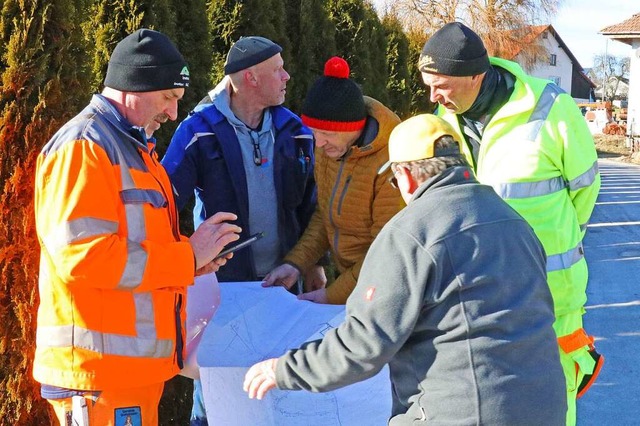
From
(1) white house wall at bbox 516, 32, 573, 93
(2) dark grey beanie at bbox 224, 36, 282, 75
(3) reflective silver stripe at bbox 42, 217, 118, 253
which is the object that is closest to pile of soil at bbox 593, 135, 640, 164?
(1) white house wall at bbox 516, 32, 573, 93

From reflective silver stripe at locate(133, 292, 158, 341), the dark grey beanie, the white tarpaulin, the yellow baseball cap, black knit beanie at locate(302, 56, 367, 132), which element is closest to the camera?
the yellow baseball cap

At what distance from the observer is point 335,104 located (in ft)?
11.2

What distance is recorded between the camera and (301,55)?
742 centimetres

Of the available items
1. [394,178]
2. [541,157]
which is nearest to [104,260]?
[394,178]

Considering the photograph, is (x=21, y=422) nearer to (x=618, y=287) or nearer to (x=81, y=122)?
(x=81, y=122)

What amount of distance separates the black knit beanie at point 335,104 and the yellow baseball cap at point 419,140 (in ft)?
3.27

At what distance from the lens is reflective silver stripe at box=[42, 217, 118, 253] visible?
97.4 inches

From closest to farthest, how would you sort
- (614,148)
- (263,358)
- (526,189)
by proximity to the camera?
(263,358) < (526,189) < (614,148)

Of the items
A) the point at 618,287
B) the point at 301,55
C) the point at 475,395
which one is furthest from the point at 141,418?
the point at 618,287

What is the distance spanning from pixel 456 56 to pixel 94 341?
1756mm

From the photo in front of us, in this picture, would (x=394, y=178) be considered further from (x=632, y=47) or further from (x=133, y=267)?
(x=632, y=47)

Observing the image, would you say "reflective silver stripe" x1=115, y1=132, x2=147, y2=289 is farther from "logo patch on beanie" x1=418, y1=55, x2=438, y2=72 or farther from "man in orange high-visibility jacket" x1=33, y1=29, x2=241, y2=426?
"logo patch on beanie" x1=418, y1=55, x2=438, y2=72

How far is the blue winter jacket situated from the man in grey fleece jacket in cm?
158

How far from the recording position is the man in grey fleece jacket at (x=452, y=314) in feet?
7.29
